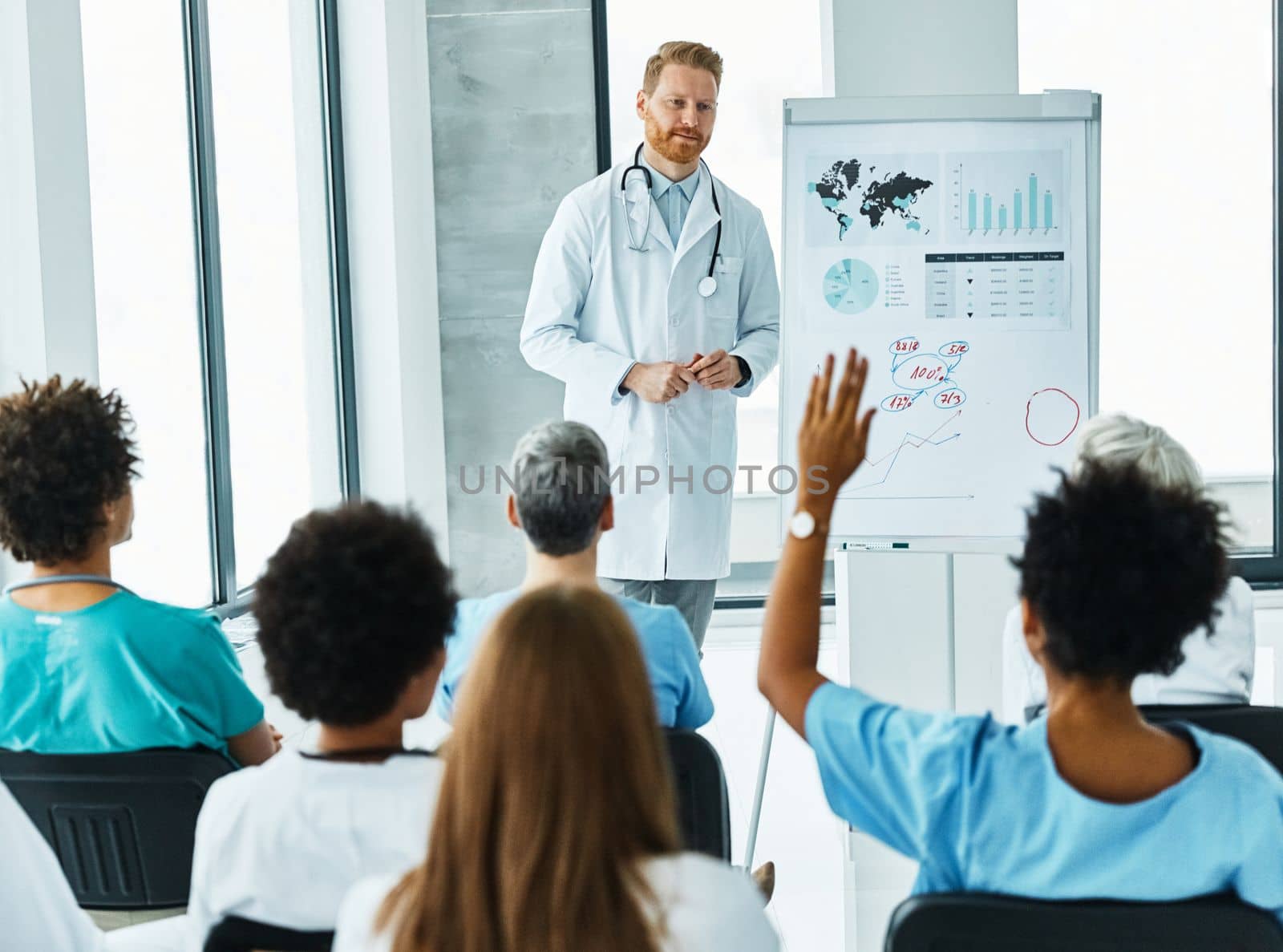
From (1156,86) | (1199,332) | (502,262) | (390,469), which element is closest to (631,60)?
(502,262)

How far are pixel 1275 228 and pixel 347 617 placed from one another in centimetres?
424

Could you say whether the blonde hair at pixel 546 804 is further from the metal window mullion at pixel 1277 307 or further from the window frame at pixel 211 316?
the metal window mullion at pixel 1277 307

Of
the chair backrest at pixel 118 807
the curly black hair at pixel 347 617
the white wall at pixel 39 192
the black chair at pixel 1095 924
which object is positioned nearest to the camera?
the black chair at pixel 1095 924

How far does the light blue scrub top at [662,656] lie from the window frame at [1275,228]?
277 centimetres

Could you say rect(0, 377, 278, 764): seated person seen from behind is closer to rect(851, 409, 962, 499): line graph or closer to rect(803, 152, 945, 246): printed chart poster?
rect(851, 409, 962, 499): line graph

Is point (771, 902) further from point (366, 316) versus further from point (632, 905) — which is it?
point (366, 316)

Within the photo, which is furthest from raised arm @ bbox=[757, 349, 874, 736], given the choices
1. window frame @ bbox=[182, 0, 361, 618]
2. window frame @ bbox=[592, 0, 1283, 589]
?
window frame @ bbox=[592, 0, 1283, 589]

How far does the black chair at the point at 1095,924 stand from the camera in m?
1.00

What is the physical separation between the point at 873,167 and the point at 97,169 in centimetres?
171

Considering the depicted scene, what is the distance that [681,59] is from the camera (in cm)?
288

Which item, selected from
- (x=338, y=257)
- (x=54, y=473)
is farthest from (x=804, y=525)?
(x=338, y=257)

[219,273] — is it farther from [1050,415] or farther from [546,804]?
[546,804]

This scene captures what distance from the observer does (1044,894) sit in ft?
3.53

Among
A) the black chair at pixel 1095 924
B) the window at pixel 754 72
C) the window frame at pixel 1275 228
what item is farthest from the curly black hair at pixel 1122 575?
the window at pixel 754 72
